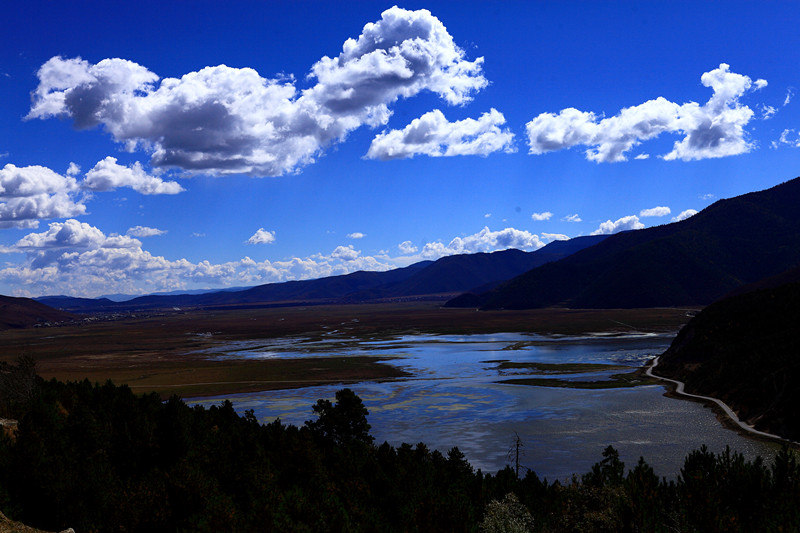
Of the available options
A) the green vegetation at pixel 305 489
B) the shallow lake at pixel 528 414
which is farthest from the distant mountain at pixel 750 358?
the green vegetation at pixel 305 489

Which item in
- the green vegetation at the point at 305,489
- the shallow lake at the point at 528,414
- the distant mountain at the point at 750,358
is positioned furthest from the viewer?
the distant mountain at the point at 750,358

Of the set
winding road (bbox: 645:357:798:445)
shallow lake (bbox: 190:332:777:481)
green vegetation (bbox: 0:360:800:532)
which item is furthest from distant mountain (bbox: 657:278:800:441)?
green vegetation (bbox: 0:360:800:532)

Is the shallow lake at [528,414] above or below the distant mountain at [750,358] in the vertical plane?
below

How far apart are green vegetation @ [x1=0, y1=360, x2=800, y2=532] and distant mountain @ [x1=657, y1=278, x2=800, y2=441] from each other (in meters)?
33.6

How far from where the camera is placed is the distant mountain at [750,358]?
62.5 m

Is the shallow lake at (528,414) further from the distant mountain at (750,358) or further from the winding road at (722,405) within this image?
the distant mountain at (750,358)

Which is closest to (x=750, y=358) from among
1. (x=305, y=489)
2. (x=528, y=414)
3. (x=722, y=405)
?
(x=722, y=405)

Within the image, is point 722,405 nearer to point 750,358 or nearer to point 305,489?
point 750,358

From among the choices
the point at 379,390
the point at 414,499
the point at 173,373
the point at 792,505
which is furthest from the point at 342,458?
the point at 173,373

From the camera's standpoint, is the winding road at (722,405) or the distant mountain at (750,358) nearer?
the winding road at (722,405)

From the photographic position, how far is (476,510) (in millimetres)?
32094

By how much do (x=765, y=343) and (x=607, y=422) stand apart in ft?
111

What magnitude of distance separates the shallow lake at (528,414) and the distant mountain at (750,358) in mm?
4489

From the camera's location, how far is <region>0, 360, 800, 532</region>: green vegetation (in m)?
24.6
